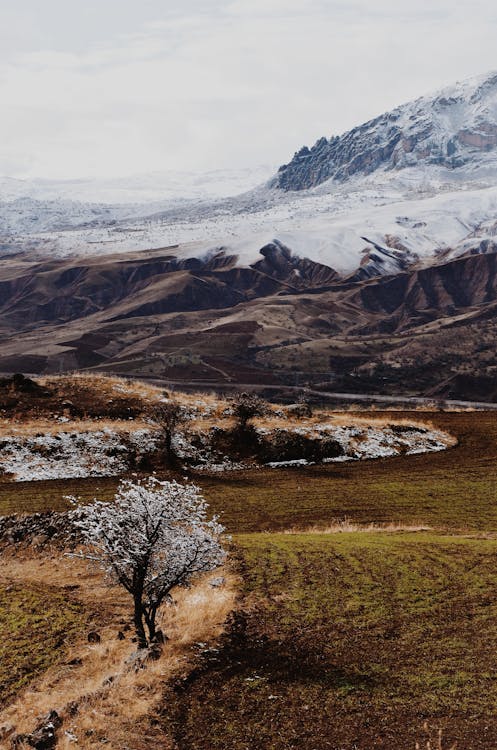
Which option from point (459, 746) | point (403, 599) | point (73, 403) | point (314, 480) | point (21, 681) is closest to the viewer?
point (459, 746)

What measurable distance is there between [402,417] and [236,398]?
55.2 feet

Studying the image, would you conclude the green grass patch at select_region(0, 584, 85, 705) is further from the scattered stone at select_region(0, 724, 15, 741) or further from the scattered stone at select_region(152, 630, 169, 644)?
the scattered stone at select_region(152, 630, 169, 644)

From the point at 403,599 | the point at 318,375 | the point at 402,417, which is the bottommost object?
the point at 318,375

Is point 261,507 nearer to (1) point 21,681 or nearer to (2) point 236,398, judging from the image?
(2) point 236,398

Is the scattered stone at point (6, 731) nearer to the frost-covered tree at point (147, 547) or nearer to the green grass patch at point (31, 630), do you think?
the green grass patch at point (31, 630)

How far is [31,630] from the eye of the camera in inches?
778

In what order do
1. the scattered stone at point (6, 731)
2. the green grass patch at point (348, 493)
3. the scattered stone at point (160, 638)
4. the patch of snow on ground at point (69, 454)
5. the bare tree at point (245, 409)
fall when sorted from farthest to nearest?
the bare tree at point (245, 409) → the patch of snow on ground at point (69, 454) → the green grass patch at point (348, 493) → the scattered stone at point (160, 638) → the scattered stone at point (6, 731)

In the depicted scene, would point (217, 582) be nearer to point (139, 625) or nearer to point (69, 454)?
point (139, 625)

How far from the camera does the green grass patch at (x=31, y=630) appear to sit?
56.5 feet

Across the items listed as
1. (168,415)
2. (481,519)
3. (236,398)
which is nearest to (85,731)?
(481,519)

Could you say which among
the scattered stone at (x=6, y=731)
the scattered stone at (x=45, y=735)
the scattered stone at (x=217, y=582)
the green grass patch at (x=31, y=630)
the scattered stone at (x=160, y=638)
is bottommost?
the scattered stone at (x=217, y=582)

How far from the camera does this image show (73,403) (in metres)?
51.8

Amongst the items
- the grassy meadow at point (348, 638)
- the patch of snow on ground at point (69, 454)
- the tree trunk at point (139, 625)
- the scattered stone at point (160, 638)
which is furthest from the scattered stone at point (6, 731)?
the patch of snow on ground at point (69, 454)

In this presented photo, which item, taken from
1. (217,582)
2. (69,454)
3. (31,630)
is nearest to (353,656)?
(217,582)
